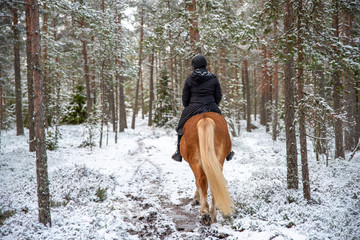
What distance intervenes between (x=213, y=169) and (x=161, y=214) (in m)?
1.97

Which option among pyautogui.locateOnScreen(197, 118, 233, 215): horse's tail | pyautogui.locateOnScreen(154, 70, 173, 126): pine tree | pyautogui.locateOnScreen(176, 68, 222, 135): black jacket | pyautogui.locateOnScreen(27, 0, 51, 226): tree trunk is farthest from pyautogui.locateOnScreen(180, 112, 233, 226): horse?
pyautogui.locateOnScreen(154, 70, 173, 126): pine tree

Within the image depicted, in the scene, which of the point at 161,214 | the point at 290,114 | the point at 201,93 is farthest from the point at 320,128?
the point at 161,214

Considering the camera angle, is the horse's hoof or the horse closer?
the horse

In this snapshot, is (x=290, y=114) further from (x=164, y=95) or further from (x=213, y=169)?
(x=164, y=95)

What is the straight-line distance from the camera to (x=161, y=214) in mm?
5535

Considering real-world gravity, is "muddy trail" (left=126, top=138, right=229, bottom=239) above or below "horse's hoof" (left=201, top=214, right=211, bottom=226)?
below

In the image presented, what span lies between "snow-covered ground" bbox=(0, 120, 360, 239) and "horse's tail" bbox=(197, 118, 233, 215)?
62 cm

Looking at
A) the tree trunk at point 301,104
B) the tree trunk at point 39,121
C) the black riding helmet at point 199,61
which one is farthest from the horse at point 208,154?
the tree trunk at point 39,121

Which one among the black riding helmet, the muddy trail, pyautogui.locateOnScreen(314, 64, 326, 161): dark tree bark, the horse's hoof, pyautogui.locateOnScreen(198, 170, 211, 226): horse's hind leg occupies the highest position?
the black riding helmet

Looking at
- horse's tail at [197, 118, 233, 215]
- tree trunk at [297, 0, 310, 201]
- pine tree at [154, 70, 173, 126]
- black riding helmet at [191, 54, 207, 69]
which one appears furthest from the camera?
pine tree at [154, 70, 173, 126]

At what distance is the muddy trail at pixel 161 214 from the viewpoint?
181 inches

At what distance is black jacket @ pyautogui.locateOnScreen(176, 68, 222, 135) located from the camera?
5750 millimetres

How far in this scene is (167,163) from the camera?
1138 cm

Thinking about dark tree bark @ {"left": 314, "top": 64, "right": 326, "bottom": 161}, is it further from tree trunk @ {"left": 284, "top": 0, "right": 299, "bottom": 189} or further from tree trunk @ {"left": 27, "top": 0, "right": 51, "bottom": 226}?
tree trunk @ {"left": 27, "top": 0, "right": 51, "bottom": 226}
